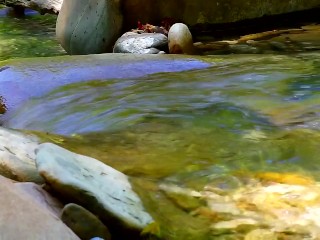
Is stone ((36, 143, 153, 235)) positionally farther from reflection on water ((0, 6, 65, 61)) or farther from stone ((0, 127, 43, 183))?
reflection on water ((0, 6, 65, 61))

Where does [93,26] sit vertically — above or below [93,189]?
below

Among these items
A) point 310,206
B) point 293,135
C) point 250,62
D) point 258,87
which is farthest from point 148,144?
point 250,62

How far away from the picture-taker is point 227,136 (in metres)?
3.94

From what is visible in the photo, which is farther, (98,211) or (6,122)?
(6,122)

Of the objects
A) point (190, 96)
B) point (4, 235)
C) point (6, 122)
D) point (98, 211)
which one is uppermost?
point (4, 235)

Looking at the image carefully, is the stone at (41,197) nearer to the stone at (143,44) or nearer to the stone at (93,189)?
the stone at (93,189)

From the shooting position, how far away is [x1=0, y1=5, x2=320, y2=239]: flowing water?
317cm

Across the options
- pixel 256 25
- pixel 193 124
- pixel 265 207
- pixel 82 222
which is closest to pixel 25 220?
pixel 82 222

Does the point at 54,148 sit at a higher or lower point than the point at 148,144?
higher

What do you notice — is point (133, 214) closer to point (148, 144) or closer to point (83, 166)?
point (83, 166)

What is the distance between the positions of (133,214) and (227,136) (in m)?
1.63

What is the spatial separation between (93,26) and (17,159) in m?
6.07

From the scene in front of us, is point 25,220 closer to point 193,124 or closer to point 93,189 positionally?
point 93,189

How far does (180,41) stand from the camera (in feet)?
25.7
